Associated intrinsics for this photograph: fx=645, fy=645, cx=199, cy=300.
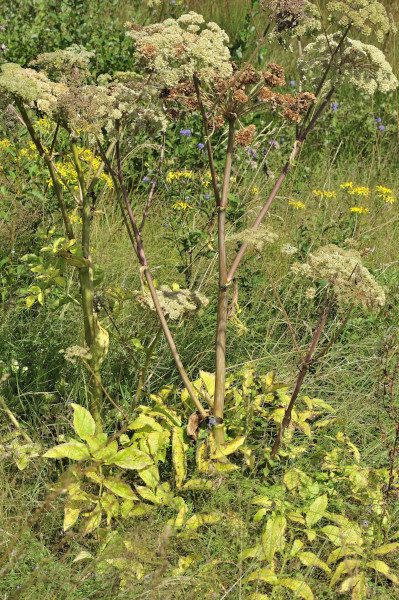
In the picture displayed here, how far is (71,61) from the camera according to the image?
1.99m

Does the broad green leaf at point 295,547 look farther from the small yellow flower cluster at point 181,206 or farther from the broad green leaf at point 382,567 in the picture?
the small yellow flower cluster at point 181,206

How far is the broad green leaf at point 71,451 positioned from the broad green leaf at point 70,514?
15 cm

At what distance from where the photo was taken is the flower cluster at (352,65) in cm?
204

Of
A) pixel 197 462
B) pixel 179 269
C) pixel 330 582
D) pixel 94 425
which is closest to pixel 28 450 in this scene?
pixel 94 425

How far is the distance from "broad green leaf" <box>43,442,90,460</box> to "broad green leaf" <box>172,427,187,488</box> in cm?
31

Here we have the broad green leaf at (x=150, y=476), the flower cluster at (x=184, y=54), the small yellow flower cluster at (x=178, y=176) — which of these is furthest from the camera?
the small yellow flower cluster at (x=178, y=176)

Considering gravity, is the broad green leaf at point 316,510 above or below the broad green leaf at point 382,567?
above

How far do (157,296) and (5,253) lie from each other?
133cm

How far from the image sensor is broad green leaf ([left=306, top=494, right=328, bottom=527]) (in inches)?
79.7

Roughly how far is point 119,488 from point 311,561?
62 cm

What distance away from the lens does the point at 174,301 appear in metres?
2.08

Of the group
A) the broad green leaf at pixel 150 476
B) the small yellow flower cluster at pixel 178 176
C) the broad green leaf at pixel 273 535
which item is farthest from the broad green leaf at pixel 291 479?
the small yellow flower cluster at pixel 178 176

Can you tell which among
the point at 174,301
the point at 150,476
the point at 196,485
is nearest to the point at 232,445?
the point at 196,485

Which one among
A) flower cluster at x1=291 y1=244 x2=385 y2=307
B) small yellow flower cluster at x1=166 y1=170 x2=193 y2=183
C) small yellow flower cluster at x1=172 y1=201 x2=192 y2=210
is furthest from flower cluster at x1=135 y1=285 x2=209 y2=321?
small yellow flower cluster at x1=166 y1=170 x2=193 y2=183
